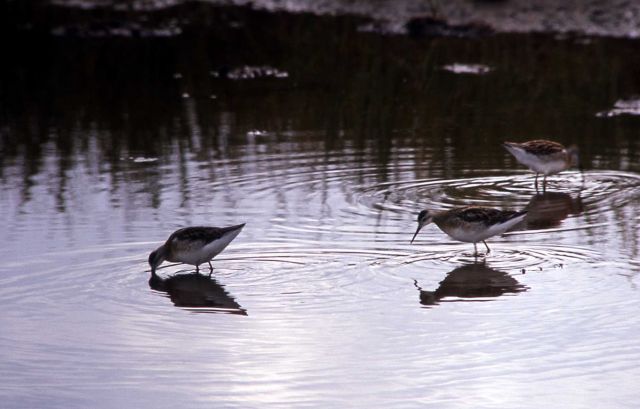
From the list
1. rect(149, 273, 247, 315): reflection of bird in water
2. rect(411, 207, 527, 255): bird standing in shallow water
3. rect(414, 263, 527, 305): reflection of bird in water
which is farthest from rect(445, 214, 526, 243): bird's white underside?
rect(149, 273, 247, 315): reflection of bird in water

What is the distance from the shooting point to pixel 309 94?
832 inches

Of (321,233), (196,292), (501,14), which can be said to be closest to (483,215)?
(321,233)

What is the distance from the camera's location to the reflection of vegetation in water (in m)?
17.3

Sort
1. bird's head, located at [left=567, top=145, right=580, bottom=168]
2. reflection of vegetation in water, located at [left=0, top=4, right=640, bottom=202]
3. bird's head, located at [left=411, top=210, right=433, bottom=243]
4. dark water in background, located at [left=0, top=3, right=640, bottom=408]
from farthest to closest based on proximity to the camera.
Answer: reflection of vegetation in water, located at [left=0, top=4, right=640, bottom=202], bird's head, located at [left=567, top=145, right=580, bottom=168], bird's head, located at [left=411, top=210, right=433, bottom=243], dark water in background, located at [left=0, top=3, right=640, bottom=408]

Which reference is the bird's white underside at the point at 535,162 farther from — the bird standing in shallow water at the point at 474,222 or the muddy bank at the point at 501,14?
the muddy bank at the point at 501,14

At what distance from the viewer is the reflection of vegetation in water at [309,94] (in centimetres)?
1728

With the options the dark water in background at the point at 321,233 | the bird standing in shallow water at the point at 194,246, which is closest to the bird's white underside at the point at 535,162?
the dark water in background at the point at 321,233

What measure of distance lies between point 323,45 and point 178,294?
1599cm

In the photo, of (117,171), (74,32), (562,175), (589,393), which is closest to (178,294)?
(589,393)

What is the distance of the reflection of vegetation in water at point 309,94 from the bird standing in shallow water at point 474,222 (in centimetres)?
337

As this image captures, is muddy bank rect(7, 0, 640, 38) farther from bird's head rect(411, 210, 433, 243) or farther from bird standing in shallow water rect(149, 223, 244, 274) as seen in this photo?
bird standing in shallow water rect(149, 223, 244, 274)

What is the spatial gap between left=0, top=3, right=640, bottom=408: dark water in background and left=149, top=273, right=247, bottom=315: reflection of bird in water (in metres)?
0.03

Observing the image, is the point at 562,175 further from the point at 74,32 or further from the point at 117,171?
the point at 74,32

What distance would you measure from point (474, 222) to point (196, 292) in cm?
262
